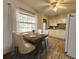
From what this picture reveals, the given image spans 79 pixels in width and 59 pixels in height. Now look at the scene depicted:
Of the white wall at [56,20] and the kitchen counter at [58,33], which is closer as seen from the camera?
the kitchen counter at [58,33]

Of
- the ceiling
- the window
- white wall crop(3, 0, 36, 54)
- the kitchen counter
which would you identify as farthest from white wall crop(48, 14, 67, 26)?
white wall crop(3, 0, 36, 54)

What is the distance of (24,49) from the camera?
9.33 feet

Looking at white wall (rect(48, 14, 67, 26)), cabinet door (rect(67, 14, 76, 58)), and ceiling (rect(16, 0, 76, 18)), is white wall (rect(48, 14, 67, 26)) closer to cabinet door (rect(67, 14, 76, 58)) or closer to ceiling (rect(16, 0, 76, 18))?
ceiling (rect(16, 0, 76, 18))

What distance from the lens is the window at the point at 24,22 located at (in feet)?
14.3

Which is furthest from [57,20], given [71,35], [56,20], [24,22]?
[71,35]

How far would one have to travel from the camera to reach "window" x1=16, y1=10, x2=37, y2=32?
14.3 feet

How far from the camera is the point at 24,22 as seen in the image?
495cm

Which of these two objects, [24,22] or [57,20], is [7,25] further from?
[57,20]

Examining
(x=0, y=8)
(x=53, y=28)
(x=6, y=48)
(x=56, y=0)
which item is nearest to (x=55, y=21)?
(x=53, y=28)

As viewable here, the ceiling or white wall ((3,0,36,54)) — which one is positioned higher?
the ceiling

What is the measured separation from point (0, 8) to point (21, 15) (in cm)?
409

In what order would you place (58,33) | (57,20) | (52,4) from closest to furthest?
(52,4)
(58,33)
(57,20)

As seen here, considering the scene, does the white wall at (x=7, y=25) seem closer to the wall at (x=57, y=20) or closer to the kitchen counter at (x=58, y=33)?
the kitchen counter at (x=58, y=33)

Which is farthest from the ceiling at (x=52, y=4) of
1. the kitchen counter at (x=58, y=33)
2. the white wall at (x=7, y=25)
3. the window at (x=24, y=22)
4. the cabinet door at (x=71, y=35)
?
the kitchen counter at (x=58, y=33)
